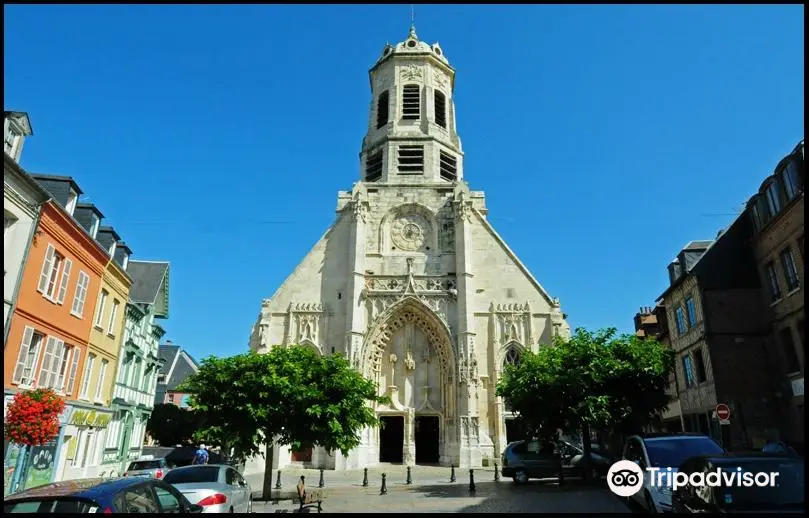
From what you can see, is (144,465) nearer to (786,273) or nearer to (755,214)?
(786,273)

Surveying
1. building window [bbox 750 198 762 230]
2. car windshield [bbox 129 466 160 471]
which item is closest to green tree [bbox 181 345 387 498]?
car windshield [bbox 129 466 160 471]

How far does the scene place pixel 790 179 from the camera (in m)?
16.5

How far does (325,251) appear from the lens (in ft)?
98.7

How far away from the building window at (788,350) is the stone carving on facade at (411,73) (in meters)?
27.0

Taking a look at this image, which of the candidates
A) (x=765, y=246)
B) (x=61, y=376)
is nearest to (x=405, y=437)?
(x=61, y=376)

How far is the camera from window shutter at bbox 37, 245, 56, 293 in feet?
50.4

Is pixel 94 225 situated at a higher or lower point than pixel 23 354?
higher

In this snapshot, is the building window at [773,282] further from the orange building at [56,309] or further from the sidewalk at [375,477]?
the orange building at [56,309]

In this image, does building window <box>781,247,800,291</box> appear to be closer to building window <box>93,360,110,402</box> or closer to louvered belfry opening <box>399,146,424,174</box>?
louvered belfry opening <box>399,146,424,174</box>

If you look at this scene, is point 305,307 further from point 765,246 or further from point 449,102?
point 765,246

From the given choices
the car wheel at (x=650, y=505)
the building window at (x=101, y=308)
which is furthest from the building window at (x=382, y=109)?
the car wheel at (x=650, y=505)

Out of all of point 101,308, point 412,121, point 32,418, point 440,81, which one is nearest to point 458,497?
point 32,418

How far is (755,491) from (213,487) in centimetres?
907

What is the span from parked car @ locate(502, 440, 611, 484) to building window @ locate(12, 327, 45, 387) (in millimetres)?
15768
